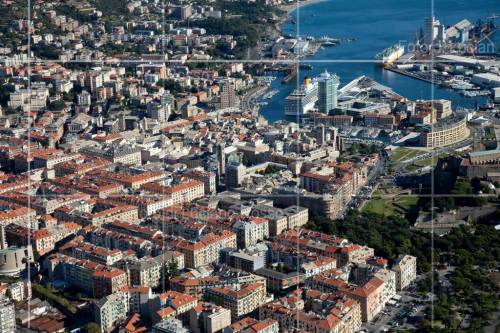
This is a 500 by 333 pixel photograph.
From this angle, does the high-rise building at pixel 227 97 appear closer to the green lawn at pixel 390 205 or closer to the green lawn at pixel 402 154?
the green lawn at pixel 402 154

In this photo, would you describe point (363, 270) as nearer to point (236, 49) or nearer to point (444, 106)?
point (444, 106)

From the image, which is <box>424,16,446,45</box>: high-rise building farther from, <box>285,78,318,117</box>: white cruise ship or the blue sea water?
<box>285,78,318,117</box>: white cruise ship

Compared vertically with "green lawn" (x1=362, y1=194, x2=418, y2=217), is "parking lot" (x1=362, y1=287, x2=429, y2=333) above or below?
below

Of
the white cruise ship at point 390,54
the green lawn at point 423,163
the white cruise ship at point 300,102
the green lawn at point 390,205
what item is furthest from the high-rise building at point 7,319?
the white cruise ship at point 390,54

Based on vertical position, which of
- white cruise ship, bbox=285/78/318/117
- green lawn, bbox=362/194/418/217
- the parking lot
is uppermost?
white cruise ship, bbox=285/78/318/117

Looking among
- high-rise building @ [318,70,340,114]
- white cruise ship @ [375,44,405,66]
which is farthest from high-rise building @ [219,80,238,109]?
white cruise ship @ [375,44,405,66]

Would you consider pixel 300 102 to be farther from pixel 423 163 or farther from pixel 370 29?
pixel 370 29

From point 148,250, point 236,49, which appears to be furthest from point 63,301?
point 236,49
